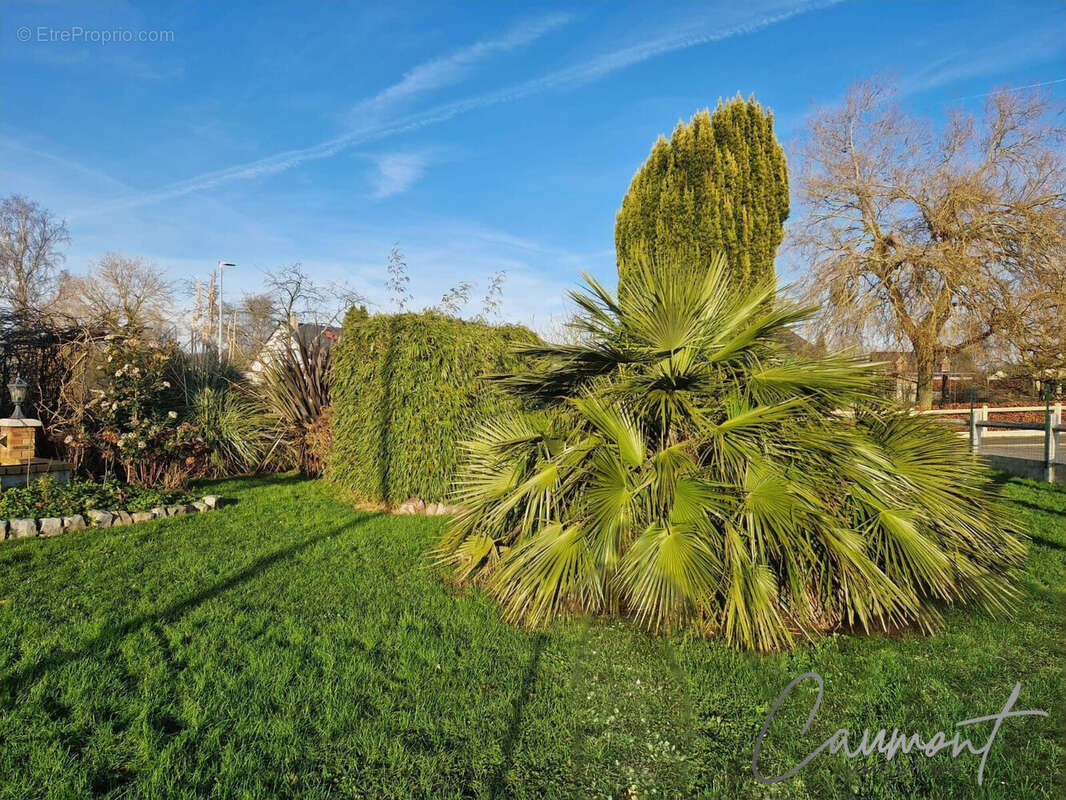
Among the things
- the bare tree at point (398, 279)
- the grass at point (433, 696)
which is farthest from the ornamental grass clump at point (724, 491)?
the bare tree at point (398, 279)

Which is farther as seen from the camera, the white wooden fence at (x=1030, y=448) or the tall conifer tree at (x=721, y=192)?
the tall conifer tree at (x=721, y=192)

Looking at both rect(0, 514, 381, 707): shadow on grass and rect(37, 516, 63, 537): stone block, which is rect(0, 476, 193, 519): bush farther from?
rect(0, 514, 381, 707): shadow on grass

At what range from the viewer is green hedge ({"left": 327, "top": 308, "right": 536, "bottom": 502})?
7719 mm

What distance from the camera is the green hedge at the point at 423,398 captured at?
7.72 m

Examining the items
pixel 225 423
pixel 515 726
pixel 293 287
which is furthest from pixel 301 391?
pixel 515 726

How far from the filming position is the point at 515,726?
271 cm

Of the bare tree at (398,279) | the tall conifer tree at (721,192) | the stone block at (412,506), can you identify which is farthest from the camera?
the bare tree at (398,279)

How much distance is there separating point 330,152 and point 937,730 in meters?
11.3

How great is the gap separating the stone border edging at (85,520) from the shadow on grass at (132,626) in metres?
2.39

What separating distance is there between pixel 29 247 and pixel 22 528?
28.8 metres

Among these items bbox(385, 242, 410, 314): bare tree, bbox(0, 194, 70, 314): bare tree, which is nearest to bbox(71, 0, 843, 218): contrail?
bbox(385, 242, 410, 314): bare tree

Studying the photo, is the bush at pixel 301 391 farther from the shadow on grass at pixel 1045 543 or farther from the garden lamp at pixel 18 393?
the shadow on grass at pixel 1045 543

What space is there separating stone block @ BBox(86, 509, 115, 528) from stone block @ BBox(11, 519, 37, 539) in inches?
20.7

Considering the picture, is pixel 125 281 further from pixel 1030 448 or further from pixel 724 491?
pixel 1030 448
